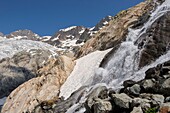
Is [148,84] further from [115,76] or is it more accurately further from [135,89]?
[115,76]

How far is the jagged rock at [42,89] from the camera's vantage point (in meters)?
36.8

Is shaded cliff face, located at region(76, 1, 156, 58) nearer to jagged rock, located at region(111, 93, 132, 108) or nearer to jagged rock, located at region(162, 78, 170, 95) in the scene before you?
jagged rock, located at region(111, 93, 132, 108)

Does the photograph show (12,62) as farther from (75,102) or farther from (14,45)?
(75,102)

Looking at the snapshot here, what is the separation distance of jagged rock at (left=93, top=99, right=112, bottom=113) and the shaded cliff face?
929 inches

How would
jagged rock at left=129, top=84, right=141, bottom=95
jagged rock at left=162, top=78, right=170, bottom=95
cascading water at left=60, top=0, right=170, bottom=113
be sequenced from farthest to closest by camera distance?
cascading water at left=60, top=0, right=170, bottom=113 < jagged rock at left=129, top=84, right=141, bottom=95 < jagged rock at left=162, top=78, right=170, bottom=95

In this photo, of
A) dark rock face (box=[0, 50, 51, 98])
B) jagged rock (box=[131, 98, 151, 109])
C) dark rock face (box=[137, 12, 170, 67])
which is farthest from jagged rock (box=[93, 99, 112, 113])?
dark rock face (box=[0, 50, 51, 98])

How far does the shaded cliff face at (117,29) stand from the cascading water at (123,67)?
787cm

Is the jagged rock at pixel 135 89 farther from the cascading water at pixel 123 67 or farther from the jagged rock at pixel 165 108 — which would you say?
the cascading water at pixel 123 67

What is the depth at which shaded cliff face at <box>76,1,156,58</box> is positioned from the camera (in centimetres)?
4366

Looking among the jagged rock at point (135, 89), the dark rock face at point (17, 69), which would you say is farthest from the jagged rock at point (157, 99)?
the dark rock face at point (17, 69)

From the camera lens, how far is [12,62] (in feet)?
296

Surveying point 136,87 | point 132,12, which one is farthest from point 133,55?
point 132,12

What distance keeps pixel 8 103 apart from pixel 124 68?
2050cm

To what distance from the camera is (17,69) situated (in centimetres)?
8875
